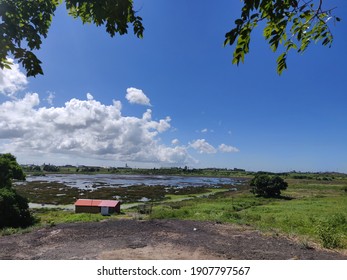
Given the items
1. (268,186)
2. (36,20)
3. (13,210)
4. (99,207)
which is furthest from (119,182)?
(36,20)

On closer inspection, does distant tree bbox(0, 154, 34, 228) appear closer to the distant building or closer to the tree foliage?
the distant building

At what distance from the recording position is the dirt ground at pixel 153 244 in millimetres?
14475

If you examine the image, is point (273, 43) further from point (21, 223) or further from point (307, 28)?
point (21, 223)

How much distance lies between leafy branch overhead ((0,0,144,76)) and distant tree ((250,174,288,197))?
60874mm

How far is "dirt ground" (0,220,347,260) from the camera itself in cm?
1448

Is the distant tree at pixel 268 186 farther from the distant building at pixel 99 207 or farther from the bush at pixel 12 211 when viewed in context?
the bush at pixel 12 211

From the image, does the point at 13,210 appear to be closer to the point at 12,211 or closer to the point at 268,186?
the point at 12,211

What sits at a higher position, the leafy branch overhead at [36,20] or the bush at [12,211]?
the leafy branch overhead at [36,20]

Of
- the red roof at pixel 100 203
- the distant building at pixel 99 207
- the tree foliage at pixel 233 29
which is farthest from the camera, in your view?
the red roof at pixel 100 203

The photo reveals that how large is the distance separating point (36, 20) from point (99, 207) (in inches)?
1504

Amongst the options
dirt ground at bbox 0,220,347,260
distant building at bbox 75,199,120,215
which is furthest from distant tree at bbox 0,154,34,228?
distant building at bbox 75,199,120,215

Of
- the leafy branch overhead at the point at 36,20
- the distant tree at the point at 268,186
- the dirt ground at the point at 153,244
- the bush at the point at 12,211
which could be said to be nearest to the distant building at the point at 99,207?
the bush at the point at 12,211

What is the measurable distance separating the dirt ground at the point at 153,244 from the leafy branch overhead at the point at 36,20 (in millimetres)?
11834
